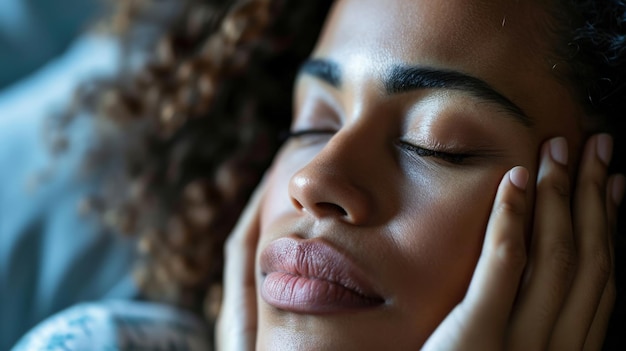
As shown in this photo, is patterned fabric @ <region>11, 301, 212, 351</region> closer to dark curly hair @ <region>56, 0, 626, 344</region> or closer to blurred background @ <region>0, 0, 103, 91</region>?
dark curly hair @ <region>56, 0, 626, 344</region>

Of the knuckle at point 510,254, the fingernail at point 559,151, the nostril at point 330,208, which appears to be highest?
A: the fingernail at point 559,151

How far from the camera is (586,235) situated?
2.92ft

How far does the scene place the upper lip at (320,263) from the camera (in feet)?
2.76

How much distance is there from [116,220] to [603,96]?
954mm

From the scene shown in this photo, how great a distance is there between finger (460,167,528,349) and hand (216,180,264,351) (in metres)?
0.42

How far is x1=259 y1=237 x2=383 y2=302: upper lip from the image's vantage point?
842 mm

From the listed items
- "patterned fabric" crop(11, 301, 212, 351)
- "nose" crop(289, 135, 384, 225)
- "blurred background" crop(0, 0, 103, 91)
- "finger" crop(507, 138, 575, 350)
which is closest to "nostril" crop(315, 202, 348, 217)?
"nose" crop(289, 135, 384, 225)

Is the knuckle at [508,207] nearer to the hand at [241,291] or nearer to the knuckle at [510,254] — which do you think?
the knuckle at [510,254]

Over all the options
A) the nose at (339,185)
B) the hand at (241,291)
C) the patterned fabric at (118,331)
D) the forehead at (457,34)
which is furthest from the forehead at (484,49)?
the patterned fabric at (118,331)

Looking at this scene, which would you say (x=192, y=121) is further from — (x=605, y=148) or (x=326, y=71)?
(x=605, y=148)

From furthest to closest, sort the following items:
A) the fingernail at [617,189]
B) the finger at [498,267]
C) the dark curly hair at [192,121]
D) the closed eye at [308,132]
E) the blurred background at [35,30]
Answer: the blurred background at [35,30] → the dark curly hair at [192,121] → the closed eye at [308,132] → the fingernail at [617,189] → the finger at [498,267]

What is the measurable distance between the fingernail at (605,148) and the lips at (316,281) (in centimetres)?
35

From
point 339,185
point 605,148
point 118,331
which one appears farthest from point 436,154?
point 118,331

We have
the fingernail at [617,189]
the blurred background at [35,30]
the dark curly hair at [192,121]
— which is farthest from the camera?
the blurred background at [35,30]
